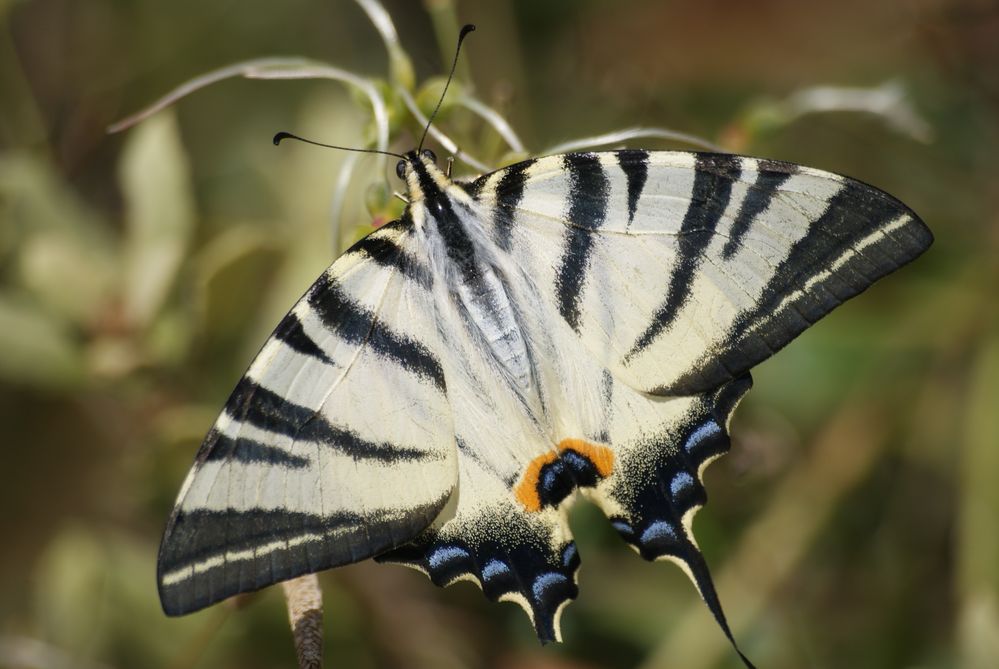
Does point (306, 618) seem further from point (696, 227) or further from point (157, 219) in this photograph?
point (157, 219)

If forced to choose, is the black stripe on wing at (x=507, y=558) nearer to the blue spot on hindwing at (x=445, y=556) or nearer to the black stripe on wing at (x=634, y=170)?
the blue spot on hindwing at (x=445, y=556)

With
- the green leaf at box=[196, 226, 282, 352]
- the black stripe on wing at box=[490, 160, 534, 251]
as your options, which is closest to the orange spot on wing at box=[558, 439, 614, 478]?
the black stripe on wing at box=[490, 160, 534, 251]

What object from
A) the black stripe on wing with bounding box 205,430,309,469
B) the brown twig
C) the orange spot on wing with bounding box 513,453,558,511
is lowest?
the brown twig

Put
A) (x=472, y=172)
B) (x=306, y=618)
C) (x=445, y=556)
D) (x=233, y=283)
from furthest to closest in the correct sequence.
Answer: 1. (x=233, y=283)
2. (x=472, y=172)
3. (x=445, y=556)
4. (x=306, y=618)

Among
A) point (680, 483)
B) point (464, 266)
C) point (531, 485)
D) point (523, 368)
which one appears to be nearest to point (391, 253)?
point (464, 266)

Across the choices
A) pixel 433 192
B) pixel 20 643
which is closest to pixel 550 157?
pixel 433 192

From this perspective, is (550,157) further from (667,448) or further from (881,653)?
(881,653)

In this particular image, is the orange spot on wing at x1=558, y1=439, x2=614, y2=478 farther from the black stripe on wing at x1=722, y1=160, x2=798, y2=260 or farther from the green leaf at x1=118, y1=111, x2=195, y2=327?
the green leaf at x1=118, y1=111, x2=195, y2=327
